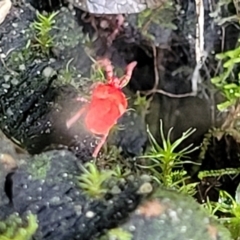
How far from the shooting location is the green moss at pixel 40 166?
31.6 inches

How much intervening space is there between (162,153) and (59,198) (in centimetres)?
32

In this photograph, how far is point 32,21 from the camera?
3.74ft

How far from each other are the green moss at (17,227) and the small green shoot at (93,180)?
0.07 m

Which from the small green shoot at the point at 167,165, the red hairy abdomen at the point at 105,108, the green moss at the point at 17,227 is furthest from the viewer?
the small green shoot at the point at 167,165

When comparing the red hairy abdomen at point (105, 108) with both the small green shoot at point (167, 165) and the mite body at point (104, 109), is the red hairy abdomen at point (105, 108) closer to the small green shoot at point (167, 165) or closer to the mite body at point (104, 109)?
the mite body at point (104, 109)

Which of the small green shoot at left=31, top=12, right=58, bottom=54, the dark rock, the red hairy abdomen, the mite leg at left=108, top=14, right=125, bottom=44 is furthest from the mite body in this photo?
the mite leg at left=108, top=14, right=125, bottom=44

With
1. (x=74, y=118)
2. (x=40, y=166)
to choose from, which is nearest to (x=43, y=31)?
(x=74, y=118)

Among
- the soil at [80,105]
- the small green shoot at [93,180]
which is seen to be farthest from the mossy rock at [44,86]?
the small green shoot at [93,180]

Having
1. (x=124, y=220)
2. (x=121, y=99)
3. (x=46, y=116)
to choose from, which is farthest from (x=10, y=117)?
(x=124, y=220)

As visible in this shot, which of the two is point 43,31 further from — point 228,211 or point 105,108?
point 228,211

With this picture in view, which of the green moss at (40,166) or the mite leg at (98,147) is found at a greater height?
the green moss at (40,166)

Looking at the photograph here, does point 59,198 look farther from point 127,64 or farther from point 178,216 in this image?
point 127,64

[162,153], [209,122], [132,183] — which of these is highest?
→ [132,183]

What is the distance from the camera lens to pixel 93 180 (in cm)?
81
